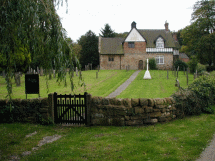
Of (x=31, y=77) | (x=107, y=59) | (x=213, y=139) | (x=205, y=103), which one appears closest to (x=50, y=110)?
(x=31, y=77)

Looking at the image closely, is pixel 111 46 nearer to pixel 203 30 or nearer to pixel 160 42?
pixel 160 42

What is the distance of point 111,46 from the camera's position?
4884 cm

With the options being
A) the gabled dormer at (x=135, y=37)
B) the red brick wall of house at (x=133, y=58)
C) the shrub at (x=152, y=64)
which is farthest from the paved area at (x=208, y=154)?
the gabled dormer at (x=135, y=37)

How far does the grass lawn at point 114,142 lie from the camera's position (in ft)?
19.7

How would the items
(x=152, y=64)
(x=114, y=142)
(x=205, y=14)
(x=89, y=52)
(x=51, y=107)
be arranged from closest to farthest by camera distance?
1. (x=114, y=142)
2. (x=51, y=107)
3. (x=205, y=14)
4. (x=152, y=64)
5. (x=89, y=52)

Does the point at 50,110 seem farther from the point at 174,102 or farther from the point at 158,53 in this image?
the point at 158,53

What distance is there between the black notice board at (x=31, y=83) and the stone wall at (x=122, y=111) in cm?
299

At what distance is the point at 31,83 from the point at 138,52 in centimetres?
3862

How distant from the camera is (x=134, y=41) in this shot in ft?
152

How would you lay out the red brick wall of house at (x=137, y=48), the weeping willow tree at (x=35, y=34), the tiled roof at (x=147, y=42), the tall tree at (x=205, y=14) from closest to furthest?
the weeping willow tree at (x=35, y=34) < the tall tree at (x=205, y=14) < the red brick wall of house at (x=137, y=48) < the tiled roof at (x=147, y=42)

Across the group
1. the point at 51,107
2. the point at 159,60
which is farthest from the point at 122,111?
the point at 159,60

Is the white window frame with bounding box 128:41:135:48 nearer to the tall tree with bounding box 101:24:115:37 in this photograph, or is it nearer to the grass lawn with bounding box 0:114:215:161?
the tall tree with bounding box 101:24:115:37

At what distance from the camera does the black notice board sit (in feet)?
33.4

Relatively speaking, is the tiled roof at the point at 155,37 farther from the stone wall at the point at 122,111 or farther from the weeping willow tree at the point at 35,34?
the weeping willow tree at the point at 35,34
